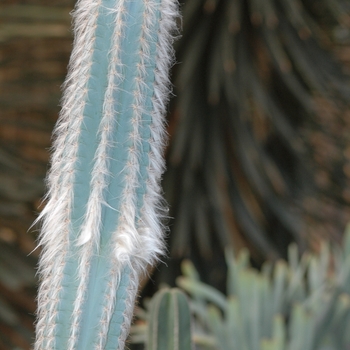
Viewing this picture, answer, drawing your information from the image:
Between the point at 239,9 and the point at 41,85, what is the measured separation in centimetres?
86

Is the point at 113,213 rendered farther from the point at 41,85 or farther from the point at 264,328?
the point at 41,85

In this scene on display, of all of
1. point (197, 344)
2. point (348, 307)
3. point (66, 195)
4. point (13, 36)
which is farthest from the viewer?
point (13, 36)

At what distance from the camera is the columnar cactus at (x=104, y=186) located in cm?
53

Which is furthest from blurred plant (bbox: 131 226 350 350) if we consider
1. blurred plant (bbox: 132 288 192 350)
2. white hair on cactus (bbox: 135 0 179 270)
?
white hair on cactus (bbox: 135 0 179 270)

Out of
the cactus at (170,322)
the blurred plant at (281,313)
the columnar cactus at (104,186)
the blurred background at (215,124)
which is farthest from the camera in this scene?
the blurred background at (215,124)

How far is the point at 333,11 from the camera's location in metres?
2.49

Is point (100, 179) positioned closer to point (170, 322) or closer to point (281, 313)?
point (170, 322)

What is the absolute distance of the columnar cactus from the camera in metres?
0.53

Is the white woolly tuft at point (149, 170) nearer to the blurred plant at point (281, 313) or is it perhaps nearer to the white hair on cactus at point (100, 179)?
the white hair on cactus at point (100, 179)

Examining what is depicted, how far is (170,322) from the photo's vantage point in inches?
25.9

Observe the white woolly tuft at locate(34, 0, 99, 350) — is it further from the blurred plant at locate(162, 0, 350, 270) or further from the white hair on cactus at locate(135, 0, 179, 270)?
the blurred plant at locate(162, 0, 350, 270)

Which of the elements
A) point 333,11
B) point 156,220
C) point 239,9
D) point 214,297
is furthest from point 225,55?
point 156,220

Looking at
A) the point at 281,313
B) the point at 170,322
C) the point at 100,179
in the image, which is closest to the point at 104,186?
the point at 100,179

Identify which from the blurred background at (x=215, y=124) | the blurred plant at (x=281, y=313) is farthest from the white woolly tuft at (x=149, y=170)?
the blurred background at (x=215, y=124)
